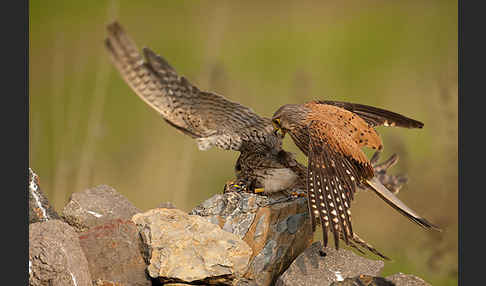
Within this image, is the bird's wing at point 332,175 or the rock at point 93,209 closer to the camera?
the bird's wing at point 332,175

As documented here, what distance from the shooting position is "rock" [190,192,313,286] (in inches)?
105

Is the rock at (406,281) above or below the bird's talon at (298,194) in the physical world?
below

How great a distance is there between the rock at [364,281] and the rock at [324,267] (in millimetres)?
95

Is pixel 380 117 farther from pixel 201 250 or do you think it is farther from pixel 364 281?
pixel 201 250

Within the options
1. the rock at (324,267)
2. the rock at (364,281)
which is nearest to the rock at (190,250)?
the rock at (324,267)

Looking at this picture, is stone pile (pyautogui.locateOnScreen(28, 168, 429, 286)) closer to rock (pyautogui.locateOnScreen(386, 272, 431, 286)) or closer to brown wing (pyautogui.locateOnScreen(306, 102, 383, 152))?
rock (pyautogui.locateOnScreen(386, 272, 431, 286))

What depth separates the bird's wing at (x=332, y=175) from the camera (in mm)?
2266

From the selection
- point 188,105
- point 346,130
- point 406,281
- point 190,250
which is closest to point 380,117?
point 346,130

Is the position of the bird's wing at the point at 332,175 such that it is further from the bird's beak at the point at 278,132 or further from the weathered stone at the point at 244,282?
the weathered stone at the point at 244,282

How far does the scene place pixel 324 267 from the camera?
8.51 feet

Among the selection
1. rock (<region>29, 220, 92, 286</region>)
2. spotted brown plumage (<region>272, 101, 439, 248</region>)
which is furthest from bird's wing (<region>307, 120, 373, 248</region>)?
rock (<region>29, 220, 92, 286</region>)

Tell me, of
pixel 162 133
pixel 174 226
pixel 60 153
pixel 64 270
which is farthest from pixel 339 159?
pixel 60 153

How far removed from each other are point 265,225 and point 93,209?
0.94m

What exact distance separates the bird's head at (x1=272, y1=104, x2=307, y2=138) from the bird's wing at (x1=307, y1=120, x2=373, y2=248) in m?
0.09
